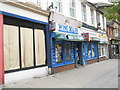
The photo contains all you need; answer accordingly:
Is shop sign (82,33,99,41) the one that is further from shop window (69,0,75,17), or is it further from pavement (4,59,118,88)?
pavement (4,59,118,88)

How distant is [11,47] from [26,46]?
1.18m

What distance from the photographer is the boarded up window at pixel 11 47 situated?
28.3 ft

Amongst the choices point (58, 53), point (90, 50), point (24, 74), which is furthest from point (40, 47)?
point (90, 50)

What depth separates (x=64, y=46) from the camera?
14148 millimetres

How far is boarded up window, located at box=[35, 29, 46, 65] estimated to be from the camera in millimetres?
10909

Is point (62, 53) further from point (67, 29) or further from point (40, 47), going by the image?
point (40, 47)

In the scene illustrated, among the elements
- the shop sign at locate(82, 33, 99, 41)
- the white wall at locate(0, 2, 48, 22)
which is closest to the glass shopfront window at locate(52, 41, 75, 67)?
the shop sign at locate(82, 33, 99, 41)

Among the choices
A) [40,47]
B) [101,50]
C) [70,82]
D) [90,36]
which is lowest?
[70,82]

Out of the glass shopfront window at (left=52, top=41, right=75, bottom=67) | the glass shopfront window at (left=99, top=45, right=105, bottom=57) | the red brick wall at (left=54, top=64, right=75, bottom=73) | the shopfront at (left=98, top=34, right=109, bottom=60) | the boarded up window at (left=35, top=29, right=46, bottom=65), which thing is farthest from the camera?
the glass shopfront window at (left=99, top=45, right=105, bottom=57)

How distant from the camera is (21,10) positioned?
9.62 meters

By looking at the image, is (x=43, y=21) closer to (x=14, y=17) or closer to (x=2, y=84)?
(x=14, y=17)

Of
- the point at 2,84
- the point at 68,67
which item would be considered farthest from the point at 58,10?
the point at 2,84

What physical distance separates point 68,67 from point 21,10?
20.9ft

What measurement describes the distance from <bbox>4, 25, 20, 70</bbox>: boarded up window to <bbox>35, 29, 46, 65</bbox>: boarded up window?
176 centimetres
